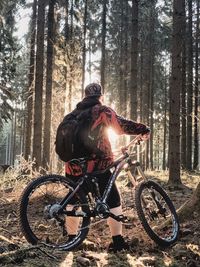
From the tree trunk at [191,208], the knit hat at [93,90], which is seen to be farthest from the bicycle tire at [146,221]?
the knit hat at [93,90]

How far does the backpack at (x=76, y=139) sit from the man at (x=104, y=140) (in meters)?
0.04

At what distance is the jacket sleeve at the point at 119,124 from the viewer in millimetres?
5207

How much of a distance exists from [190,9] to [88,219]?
2139 centimetres

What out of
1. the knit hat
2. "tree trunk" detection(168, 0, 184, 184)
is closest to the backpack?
the knit hat

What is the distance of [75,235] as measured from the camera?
16.2 ft

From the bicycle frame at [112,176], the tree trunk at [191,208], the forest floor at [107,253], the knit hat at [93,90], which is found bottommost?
the forest floor at [107,253]

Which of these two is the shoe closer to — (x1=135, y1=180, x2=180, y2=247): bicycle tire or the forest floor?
the forest floor

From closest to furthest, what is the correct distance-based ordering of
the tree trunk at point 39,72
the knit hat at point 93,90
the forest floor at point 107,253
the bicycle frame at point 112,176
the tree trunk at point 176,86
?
the forest floor at point 107,253
the bicycle frame at point 112,176
the knit hat at point 93,90
the tree trunk at point 176,86
the tree trunk at point 39,72

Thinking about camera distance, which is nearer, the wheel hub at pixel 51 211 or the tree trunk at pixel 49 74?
the wheel hub at pixel 51 211

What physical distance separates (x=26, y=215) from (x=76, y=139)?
3.49 feet

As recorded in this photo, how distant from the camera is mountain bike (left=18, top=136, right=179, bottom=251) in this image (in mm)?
4641

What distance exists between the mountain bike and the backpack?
0.37ft

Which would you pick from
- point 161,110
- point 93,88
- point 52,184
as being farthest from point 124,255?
point 161,110

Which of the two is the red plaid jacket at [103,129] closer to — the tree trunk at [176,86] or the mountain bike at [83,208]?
the mountain bike at [83,208]
